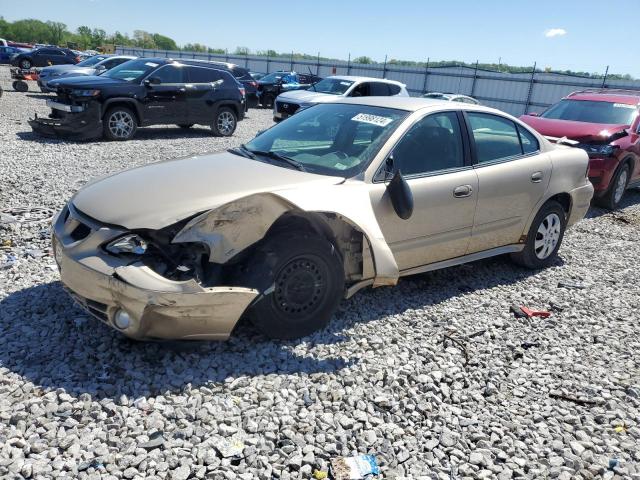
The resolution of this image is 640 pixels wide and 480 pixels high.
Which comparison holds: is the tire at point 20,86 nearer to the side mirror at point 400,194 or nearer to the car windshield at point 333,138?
the car windshield at point 333,138

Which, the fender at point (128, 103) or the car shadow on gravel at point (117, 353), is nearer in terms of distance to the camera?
the car shadow on gravel at point (117, 353)

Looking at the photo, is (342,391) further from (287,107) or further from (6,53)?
(6,53)

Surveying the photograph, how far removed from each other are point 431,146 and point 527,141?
4.70 feet

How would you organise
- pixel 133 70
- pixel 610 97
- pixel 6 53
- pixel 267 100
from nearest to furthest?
pixel 610 97 < pixel 133 70 < pixel 267 100 < pixel 6 53

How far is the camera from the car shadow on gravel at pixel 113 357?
3.15 m

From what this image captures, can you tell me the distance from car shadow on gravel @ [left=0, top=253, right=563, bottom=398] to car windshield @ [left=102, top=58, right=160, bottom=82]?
9031 mm

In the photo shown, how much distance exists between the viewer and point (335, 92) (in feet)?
50.9

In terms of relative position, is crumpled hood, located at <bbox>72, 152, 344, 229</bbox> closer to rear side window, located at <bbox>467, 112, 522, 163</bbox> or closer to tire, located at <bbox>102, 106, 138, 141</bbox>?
rear side window, located at <bbox>467, 112, 522, 163</bbox>

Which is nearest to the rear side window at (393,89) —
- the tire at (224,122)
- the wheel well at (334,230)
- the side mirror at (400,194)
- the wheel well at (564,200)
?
the tire at (224,122)

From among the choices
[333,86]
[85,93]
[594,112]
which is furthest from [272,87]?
[594,112]

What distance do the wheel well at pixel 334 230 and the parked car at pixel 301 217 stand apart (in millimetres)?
10

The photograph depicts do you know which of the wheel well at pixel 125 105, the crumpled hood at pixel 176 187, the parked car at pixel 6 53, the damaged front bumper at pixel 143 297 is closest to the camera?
the damaged front bumper at pixel 143 297

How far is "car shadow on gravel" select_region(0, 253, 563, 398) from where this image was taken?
124 inches

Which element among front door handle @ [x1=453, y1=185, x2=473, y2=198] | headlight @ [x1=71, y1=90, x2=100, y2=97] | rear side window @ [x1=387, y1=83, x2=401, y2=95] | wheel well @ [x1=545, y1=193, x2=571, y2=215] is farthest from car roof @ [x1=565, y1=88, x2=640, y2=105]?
headlight @ [x1=71, y1=90, x2=100, y2=97]
